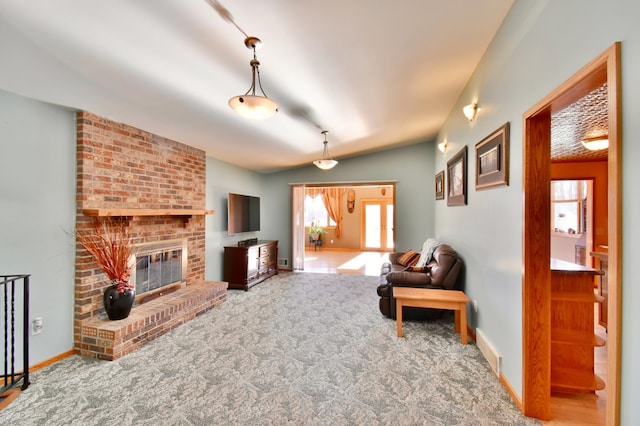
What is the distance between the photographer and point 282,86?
8.77 feet

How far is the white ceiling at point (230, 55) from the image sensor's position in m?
1.67

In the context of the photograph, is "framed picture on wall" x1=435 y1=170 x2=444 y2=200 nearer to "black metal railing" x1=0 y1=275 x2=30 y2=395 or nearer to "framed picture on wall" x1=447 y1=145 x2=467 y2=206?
"framed picture on wall" x1=447 y1=145 x2=467 y2=206

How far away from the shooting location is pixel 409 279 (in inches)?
134

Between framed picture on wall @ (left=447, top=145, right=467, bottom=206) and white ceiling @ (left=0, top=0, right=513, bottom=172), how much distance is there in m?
0.83

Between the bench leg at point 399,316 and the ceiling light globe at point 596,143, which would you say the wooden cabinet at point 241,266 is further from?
the ceiling light globe at point 596,143

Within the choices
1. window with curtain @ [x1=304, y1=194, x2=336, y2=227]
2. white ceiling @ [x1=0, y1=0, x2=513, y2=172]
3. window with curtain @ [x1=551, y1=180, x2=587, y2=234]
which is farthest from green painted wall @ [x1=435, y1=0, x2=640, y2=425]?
window with curtain @ [x1=304, y1=194, x2=336, y2=227]

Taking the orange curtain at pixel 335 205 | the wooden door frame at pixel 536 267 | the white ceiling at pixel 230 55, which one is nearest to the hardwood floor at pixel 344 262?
the orange curtain at pixel 335 205

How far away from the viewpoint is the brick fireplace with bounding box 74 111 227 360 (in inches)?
104

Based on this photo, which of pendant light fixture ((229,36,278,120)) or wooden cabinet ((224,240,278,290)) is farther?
wooden cabinet ((224,240,278,290))

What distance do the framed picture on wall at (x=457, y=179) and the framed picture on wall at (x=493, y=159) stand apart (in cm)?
50

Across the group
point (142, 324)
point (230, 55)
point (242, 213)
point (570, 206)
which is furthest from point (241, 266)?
point (570, 206)

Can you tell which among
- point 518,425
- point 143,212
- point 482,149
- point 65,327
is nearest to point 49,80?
point 143,212

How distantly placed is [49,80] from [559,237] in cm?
798

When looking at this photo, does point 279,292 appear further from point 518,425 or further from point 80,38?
point 80,38
